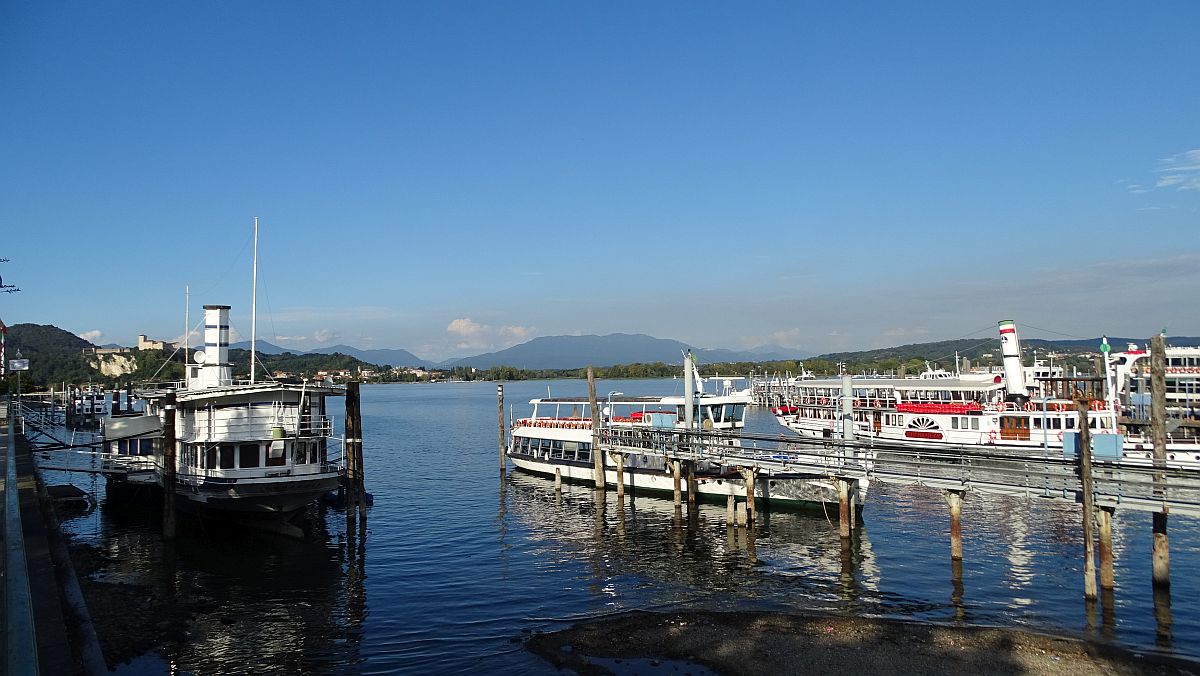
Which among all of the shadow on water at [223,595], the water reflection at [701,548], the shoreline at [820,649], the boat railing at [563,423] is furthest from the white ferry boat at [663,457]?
the shadow on water at [223,595]

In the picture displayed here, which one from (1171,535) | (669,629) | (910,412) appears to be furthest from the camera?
(910,412)

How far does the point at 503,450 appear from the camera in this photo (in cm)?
5744

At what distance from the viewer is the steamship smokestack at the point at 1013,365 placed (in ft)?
201

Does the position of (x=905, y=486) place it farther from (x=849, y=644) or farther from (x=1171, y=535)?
(x=849, y=644)

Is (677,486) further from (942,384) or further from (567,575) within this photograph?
(942,384)

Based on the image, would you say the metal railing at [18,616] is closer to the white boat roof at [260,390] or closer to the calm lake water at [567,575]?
the calm lake water at [567,575]

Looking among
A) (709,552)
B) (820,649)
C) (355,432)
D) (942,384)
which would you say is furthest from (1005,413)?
(355,432)

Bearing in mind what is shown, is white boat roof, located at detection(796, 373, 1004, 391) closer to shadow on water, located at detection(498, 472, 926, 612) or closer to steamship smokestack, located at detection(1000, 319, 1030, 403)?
steamship smokestack, located at detection(1000, 319, 1030, 403)

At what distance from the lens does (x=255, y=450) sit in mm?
33469

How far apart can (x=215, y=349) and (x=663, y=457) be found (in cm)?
2405

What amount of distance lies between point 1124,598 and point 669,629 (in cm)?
1449

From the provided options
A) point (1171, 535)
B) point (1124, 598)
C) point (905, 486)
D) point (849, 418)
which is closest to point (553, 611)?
point (1124, 598)

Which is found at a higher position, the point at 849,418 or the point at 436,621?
the point at 849,418

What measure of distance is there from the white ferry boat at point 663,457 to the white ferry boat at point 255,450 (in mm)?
16632
